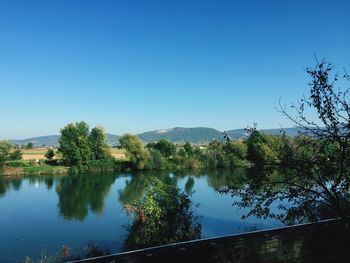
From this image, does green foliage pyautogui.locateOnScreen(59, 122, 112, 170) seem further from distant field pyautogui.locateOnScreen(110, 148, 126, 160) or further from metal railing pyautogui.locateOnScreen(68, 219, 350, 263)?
metal railing pyautogui.locateOnScreen(68, 219, 350, 263)

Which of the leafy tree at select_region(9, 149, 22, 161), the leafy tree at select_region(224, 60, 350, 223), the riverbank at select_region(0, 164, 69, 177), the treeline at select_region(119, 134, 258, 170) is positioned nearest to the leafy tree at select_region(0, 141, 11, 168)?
the leafy tree at select_region(9, 149, 22, 161)

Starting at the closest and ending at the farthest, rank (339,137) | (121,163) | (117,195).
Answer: (339,137) < (117,195) < (121,163)

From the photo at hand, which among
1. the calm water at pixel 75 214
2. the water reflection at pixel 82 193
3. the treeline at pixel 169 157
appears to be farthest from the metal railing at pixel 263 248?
the treeline at pixel 169 157

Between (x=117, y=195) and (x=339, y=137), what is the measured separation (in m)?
37.8

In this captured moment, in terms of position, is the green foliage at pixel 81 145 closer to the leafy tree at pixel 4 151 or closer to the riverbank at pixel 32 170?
the riverbank at pixel 32 170

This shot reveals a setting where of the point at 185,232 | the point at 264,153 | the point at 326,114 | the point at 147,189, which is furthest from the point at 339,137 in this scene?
the point at 147,189

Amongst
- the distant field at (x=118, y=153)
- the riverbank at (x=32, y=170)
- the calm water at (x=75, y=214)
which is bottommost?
the calm water at (x=75, y=214)

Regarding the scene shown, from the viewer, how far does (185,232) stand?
1442cm

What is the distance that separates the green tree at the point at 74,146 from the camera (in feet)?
220

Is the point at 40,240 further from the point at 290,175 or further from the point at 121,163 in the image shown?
the point at 121,163

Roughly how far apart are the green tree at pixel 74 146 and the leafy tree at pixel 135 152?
684 centimetres

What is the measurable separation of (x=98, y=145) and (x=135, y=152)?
7.88 metres

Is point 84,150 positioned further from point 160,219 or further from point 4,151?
point 160,219

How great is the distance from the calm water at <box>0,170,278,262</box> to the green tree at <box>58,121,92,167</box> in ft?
45.2
